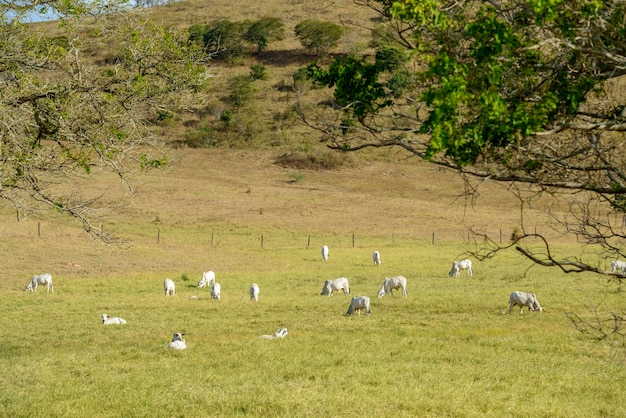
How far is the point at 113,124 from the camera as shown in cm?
1201

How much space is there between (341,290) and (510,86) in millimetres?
24011

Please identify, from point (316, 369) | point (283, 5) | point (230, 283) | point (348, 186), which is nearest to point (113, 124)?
point (316, 369)

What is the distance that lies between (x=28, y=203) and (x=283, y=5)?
143 metres

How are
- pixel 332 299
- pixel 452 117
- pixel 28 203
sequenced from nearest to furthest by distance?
1. pixel 452 117
2. pixel 28 203
3. pixel 332 299

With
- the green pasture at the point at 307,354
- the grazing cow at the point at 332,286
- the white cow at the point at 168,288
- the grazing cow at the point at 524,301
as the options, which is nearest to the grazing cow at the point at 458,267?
the green pasture at the point at 307,354

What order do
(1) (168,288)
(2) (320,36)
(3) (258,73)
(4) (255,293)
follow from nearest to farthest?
(4) (255,293), (1) (168,288), (3) (258,73), (2) (320,36)

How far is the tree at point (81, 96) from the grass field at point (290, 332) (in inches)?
61.9

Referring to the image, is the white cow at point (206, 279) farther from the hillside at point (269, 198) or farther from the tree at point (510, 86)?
the tree at point (510, 86)

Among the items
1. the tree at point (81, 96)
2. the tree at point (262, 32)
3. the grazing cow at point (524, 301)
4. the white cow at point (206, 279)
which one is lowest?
the white cow at point (206, 279)

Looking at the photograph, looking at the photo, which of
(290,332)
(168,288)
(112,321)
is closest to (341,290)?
(168,288)

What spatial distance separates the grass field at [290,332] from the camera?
524 inches

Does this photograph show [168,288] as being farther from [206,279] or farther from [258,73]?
[258,73]

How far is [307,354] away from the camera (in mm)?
17359

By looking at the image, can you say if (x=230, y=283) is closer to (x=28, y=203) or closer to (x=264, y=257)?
(x=264, y=257)
